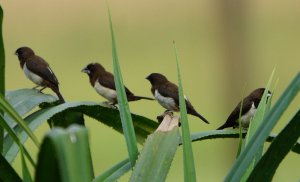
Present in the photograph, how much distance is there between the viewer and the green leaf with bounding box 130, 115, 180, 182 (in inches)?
33.3

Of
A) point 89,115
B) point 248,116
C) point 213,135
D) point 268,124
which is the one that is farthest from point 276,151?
point 248,116

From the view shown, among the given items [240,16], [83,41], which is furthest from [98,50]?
[240,16]

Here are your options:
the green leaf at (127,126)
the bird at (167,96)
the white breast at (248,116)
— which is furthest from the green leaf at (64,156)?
the bird at (167,96)

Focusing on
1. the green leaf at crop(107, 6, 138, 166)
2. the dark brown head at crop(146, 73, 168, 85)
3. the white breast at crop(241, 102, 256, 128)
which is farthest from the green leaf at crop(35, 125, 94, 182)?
the dark brown head at crop(146, 73, 168, 85)

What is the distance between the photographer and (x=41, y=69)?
3043 millimetres

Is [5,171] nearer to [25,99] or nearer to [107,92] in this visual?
[25,99]

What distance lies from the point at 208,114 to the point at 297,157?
1.98 feet

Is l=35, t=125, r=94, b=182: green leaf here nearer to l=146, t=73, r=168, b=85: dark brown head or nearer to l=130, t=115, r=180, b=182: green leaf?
l=130, t=115, r=180, b=182: green leaf

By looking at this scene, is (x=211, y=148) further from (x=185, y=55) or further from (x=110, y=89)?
(x=110, y=89)

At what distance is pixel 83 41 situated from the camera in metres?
4.99

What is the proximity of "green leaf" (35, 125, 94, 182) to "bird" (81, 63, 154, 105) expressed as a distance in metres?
2.43

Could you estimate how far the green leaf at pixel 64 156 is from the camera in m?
0.55

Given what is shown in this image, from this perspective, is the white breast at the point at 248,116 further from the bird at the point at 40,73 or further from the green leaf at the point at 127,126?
the green leaf at the point at 127,126

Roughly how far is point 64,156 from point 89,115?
2.41ft
